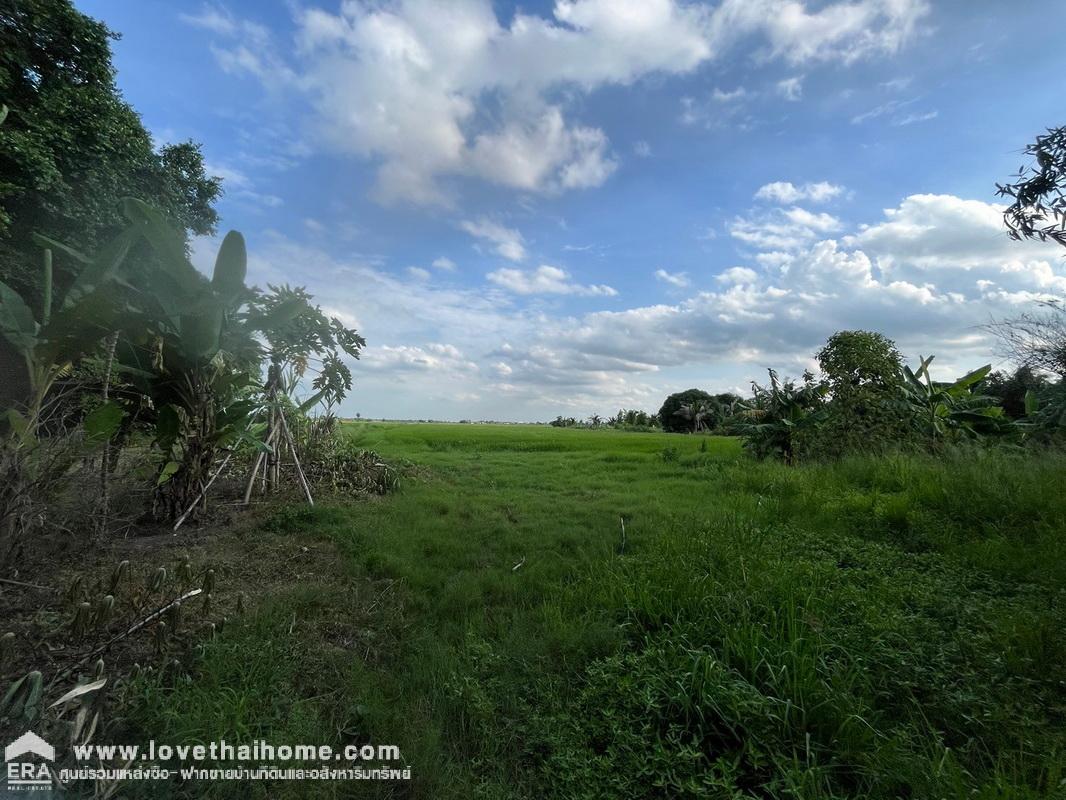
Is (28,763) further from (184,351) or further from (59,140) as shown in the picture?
(59,140)

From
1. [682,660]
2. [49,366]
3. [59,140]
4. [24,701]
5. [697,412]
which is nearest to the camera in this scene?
[24,701]

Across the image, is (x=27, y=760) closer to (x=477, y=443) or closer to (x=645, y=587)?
(x=645, y=587)

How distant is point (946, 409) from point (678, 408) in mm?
27320

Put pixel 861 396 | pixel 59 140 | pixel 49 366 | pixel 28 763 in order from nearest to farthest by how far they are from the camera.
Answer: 1. pixel 28 763
2. pixel 49 366
3. pixel 861 396
4. pixel 59 140

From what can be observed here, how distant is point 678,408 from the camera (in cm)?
3616

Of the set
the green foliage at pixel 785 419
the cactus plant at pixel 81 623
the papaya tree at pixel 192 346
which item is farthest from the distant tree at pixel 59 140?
the green foliage at pixel 785 419

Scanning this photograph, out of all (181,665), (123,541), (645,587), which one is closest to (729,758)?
(645,587)

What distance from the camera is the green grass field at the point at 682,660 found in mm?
1947

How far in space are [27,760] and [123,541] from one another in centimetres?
287

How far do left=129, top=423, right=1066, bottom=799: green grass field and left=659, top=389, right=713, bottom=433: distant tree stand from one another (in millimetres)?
30763

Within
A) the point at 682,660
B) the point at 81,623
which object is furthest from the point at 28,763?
the point at 682,660

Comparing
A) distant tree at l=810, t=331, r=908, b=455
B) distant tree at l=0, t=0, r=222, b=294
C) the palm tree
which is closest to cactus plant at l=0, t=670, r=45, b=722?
distant tree at l=810, t=331, r=908, b=455

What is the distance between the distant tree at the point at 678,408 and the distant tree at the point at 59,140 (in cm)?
3171

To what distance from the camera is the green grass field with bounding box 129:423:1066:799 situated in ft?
6.39
